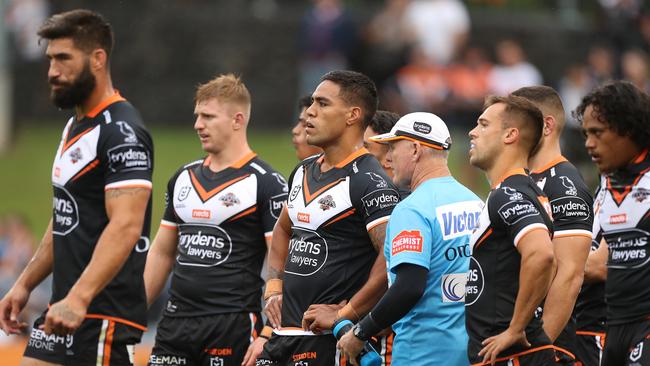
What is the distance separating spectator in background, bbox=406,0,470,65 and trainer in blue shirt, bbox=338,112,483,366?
12.6 metres

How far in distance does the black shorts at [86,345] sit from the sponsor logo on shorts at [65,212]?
625 mm

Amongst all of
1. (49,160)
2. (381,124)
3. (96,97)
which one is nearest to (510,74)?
(49,160)

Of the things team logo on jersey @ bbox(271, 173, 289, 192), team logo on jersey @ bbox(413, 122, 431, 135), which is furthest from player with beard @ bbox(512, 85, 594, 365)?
team logo on jersey @ bbox(271, 173, 289, 192)

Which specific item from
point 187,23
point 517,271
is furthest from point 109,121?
point 187,23

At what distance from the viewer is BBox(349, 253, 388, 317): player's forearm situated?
317 inches

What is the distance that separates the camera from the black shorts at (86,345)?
8.29 m

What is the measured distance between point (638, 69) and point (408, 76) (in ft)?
12.3

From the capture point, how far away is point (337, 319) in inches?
317

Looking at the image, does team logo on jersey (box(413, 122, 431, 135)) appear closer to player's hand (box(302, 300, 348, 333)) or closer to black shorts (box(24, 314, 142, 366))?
player's hand (box(302, 300, 348, 333))

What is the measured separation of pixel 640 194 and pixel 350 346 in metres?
2.20

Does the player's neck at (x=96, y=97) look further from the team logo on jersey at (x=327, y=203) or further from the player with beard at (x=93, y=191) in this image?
the team logo on jersey at (x=327, y=203)

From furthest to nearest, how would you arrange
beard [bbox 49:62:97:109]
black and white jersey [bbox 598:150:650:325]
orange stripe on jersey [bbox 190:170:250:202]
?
1. orange stripe on jersey [bbox 190:170:250:202]
2. beard [bbox 49:62:97:109]
3. black and white jersey [bbox 598:150:650:325]

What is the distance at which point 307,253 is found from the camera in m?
8.39

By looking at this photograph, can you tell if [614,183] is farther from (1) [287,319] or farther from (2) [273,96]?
(2) [273,96]
